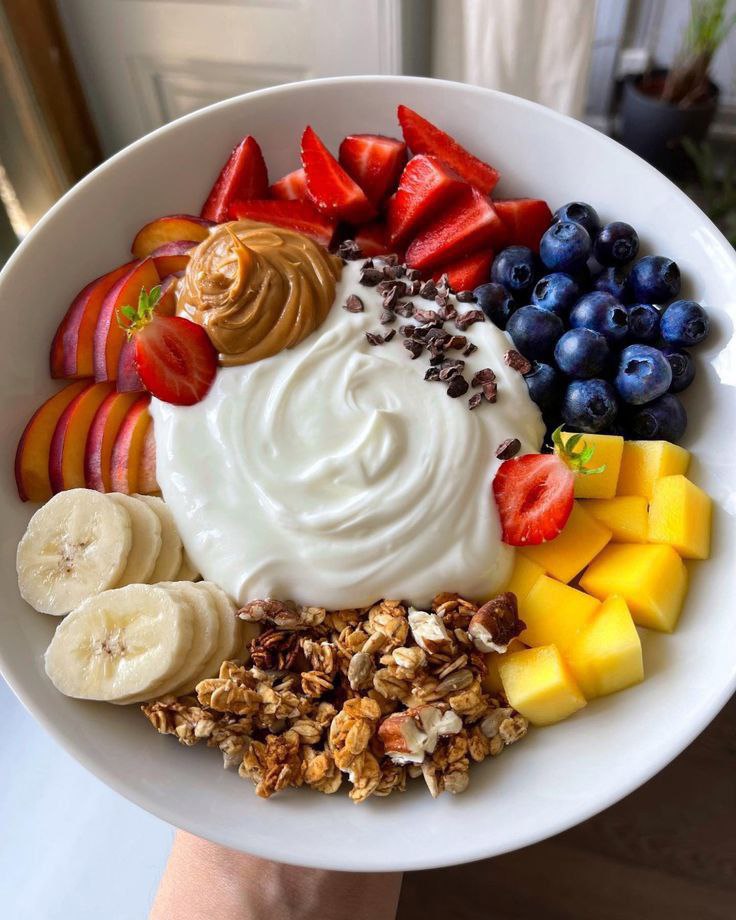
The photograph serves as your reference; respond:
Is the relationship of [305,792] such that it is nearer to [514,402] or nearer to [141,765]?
[141,765]

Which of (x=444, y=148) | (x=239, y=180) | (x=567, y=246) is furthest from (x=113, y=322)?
(x=567, y=246)

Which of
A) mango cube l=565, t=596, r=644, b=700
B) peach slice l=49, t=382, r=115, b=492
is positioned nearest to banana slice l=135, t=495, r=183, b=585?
peach slice l=49, t=382, r=115, b=492

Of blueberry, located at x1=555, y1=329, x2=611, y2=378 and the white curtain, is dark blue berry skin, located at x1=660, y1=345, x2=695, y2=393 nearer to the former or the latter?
blueberry, located at x1=555, y1=329, x2=611, y2=378

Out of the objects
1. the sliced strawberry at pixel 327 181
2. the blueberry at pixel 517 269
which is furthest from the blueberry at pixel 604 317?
the sliced strawberry at pixel 327 181

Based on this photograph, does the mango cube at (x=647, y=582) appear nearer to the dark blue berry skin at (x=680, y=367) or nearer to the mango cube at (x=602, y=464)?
the mango cube at (x=602, y=464)

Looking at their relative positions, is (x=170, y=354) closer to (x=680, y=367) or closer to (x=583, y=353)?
(x=583, y=353)

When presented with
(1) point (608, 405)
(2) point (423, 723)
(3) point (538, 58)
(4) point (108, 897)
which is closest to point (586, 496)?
(1) point (608, 405)
